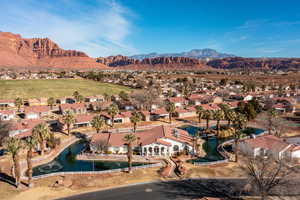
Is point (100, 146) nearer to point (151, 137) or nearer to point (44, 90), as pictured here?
point (151, 137)

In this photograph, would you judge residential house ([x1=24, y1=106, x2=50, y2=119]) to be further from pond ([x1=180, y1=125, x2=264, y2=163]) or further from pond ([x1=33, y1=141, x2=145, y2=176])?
pond ([x1=180, y1=125, x2=264, y2=163])

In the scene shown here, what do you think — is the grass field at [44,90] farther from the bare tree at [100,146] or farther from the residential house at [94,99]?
the bare tree at [100,146]

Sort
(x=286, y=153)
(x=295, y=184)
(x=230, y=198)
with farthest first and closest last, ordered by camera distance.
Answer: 1. (x=286, y=153)
2. (x=295, y=184)
3. (x=230, y=198)

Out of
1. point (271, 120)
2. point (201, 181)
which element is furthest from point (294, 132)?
point (201, 181)

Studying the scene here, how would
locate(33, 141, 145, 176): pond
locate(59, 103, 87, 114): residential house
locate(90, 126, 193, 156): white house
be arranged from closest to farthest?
locate(33, 141, 145, 176): pond, locate(90, 126, 193, 156): white house, locate(59, 103, 87, 114): residential house

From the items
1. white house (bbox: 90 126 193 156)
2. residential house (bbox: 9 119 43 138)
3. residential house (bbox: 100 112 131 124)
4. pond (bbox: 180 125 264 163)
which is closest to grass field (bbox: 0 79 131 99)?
residential house (bbox: 100 112 131 124)

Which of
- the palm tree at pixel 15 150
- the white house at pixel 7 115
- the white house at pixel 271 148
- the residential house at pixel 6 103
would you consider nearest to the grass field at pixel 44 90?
the residential house at pixel 6 103

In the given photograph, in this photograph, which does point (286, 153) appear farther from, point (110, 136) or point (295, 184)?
point (110, 136)
